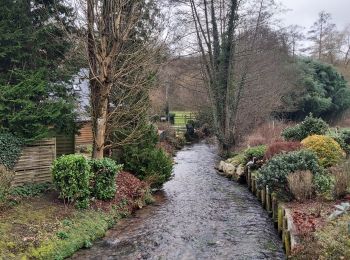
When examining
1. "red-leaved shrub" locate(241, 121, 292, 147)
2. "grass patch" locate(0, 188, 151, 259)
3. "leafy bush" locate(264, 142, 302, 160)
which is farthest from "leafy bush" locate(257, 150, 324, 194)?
"red-leaved shrub" locate(241, 121, 292, 147)

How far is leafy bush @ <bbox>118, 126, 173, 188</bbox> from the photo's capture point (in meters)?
14.7

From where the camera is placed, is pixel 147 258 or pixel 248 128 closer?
pixel 147 258

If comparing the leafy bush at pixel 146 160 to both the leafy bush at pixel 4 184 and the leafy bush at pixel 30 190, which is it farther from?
the leafy bush at pixel 4 184

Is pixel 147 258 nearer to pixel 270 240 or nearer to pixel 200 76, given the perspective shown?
pixel 270 240

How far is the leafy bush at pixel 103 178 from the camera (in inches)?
452

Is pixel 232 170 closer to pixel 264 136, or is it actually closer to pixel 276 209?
pixel 264 136

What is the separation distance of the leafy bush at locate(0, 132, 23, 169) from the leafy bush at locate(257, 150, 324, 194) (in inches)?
317

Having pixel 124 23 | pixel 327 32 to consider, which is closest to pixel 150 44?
pixel 124 23

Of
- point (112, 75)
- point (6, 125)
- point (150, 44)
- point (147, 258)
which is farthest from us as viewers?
point (150, 44)

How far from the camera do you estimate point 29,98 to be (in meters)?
11.9

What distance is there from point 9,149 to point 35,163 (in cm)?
122

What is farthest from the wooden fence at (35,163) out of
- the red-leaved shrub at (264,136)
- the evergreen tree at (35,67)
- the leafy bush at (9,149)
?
the red-leaved shrub at (264,136)

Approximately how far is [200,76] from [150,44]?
627 inches

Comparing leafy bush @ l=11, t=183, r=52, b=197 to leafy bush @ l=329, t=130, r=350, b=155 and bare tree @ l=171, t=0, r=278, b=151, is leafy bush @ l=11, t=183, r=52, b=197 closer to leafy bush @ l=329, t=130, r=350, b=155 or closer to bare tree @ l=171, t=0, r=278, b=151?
leafy bush @ l=329, t=130, r=350, b=155
